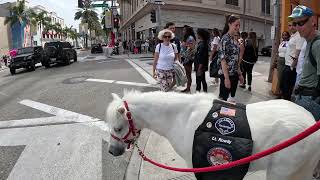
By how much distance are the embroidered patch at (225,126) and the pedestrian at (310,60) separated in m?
0.98

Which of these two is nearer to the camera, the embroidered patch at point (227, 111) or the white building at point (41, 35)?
the embroidered patch at point (227, 111)

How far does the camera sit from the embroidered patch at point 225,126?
3.08 metres

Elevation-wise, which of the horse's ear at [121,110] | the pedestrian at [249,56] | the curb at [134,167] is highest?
the pedestrian at [249,56]

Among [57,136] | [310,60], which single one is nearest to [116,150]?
[310,60]

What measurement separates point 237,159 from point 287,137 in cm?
41

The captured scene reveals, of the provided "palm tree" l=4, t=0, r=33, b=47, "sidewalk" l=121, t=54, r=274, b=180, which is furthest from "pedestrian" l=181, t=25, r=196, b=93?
"palm tree" l=4, t=0, r=33, b=47

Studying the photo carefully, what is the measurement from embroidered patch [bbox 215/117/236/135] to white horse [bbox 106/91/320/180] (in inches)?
5.5

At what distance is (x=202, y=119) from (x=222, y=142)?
0.81 feet

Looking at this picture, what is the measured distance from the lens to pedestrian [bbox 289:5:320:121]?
360cm

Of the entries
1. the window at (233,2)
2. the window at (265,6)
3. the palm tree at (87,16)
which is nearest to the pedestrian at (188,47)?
the window at (233,2)

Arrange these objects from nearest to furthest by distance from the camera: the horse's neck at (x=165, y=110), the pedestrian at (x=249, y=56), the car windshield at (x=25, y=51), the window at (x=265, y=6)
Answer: the horse's neck at (x=165, y=110) < the pedestrian at (x=249, y=56) < the car windshield at (x=25, y=51) < the window at (x=265, y=6)

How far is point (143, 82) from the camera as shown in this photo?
14.4m

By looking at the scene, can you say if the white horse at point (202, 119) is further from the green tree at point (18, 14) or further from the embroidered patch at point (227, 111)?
the green tree at point (18, 14)

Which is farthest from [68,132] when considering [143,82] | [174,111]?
[143,82]
